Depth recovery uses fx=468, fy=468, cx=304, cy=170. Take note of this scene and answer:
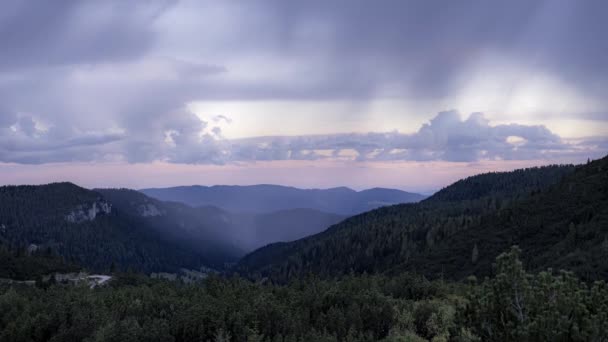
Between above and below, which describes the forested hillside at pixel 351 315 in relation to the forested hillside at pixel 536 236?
above

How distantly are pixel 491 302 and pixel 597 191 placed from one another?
82.8 metres

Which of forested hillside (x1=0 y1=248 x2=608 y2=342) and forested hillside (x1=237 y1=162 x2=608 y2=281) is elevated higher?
forested hillside (x1=0 y1=248 x2=608 y2=342)

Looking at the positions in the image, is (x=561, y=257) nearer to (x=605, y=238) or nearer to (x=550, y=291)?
(x=605, y=238)

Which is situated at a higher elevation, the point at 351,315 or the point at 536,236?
the point at 351,315

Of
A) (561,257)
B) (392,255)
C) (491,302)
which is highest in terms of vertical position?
(491,302)

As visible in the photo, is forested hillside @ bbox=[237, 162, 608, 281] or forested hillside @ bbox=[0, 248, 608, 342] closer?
forested hillside @ bbox=[0, 248, 608, 342]

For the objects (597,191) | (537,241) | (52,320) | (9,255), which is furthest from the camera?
(9,255)

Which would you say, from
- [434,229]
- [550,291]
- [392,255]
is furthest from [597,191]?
[550,291]

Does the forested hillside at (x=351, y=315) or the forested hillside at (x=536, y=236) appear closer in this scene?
the forested hillside at (x=351, y=315)

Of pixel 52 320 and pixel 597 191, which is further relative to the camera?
pixel 597 191

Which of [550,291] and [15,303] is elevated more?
[550,291]

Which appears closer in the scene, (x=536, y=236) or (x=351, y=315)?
(x=351, y=315)

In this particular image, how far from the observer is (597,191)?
78.0m

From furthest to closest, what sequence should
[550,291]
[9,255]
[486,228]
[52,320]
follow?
[9,255] < [486,228] < [52,320] < [550,291]
